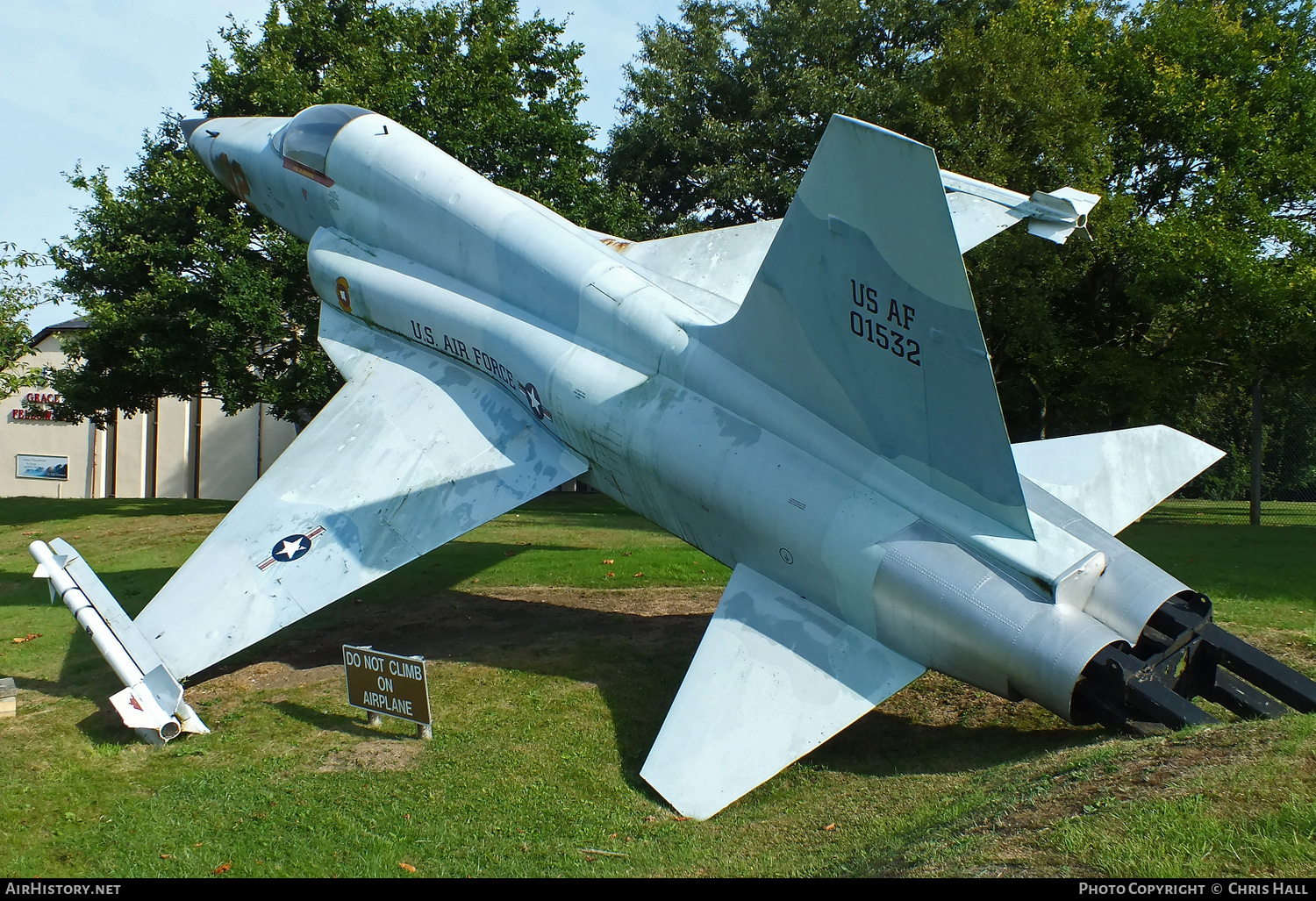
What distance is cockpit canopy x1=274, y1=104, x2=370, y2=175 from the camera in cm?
1111

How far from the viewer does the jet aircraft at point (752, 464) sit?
19.3 ft

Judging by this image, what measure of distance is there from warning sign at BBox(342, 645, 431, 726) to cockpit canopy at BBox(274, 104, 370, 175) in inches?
261

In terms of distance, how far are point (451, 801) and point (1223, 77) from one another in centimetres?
2227

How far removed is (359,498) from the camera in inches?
342

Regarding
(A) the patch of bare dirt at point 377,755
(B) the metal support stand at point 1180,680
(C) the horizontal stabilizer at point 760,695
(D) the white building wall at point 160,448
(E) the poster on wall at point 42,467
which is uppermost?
(B) the metal support stand at point 1180,680

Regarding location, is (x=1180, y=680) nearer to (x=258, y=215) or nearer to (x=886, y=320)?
(x=886, y=320)

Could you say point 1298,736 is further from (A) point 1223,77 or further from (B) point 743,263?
(A) point 1223,77

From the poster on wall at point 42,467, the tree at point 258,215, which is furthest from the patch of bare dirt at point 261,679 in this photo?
the poster on wall at point 42,467

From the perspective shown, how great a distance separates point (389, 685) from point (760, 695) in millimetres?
3126

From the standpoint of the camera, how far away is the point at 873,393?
650 cm

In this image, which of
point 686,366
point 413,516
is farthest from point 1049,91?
point 413,516

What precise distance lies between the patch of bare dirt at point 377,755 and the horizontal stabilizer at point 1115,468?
215 inches

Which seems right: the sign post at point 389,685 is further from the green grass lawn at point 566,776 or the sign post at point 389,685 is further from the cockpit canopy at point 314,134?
the cockpit canopy at point 314,134

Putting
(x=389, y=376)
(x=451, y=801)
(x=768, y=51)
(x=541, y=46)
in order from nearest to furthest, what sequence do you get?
(x=451, y=801)
(x=389, y=376)
(x=541, y=46)
(x=768, y=51)
